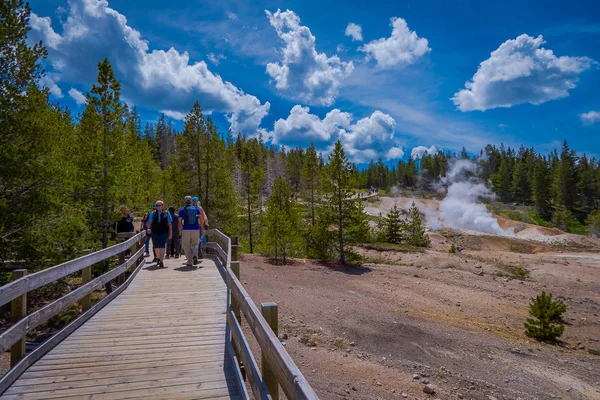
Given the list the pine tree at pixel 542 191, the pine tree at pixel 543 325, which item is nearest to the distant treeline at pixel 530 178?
the pine tree at pixel 542 191

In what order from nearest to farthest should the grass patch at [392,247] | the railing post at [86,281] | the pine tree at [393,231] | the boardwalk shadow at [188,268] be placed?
the railing post at [86,281] → the boardwalk shadow at [188,268] → the grass patch at [392,247] → the pine tree at [393,231]

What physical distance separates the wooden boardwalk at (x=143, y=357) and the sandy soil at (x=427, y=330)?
297cm

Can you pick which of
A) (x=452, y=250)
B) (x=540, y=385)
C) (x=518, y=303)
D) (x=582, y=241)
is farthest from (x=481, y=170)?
(x=540, y=385)

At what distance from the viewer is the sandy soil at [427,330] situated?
816 centimetres

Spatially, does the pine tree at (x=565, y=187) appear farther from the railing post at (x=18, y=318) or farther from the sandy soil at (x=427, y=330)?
the railing post at (x=18, y=318)

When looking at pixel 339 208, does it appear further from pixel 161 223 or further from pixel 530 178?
pixel 530 178

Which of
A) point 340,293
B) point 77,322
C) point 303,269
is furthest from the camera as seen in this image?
point 303,269

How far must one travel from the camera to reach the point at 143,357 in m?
4.65

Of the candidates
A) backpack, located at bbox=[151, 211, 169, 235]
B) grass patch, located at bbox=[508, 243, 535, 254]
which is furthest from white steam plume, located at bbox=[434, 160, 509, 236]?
backpack, located at bbox=[151, 211, 169, 235]

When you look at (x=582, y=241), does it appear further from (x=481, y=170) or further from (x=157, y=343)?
(x=481, y=170)

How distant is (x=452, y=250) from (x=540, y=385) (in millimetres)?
26681

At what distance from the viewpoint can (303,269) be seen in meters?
23.0

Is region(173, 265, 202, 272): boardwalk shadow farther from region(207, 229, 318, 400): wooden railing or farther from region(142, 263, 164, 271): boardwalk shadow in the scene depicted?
region(207, 229, 318, 400): wooden railing

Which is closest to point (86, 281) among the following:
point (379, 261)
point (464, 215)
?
point (379, 261)
